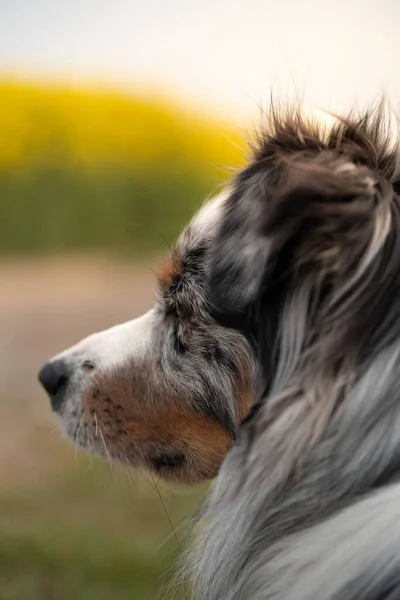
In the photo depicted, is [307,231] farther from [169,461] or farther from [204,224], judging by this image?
[169,461]

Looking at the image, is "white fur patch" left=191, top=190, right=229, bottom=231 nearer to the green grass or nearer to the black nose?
the black nose

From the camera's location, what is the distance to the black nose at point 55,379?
1.67 metres

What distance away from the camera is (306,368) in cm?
122

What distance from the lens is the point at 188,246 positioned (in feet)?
5.27

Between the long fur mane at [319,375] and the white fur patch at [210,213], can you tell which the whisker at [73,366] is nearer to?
the white fur patch at [210,213]

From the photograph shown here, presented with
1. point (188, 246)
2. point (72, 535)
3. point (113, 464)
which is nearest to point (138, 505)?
point (72, 535)

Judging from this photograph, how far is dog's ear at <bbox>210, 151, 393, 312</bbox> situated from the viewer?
46.4 inches

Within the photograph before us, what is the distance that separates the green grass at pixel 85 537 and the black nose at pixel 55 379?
67 cm

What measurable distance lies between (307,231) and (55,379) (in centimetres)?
71

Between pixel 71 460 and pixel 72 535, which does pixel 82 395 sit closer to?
pixel 72 535

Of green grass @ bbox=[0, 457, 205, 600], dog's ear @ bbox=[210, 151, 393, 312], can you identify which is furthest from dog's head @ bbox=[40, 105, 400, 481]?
green grass @ bbox=[0, 457, 205, 600]

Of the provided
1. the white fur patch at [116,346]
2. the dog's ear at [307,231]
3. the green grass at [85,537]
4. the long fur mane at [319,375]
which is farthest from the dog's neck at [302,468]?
the green grass at [85,537]

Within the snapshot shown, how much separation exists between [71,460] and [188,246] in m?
1.99

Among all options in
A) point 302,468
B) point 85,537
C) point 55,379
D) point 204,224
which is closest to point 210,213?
point 204,224
